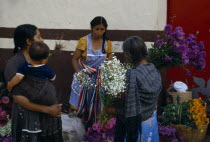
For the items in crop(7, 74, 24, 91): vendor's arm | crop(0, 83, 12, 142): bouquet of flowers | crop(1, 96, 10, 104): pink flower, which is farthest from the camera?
crop(1, 96, 10, 104): pink flower

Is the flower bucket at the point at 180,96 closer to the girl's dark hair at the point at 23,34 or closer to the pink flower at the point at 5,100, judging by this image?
the pink flower at the point at 5,100

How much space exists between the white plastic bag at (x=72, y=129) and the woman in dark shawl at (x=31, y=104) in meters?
1.37

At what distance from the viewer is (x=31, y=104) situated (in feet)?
8.78

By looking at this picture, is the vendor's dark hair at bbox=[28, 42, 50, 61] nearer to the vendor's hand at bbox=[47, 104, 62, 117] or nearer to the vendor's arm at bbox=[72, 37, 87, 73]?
the vendor's hand at bbox=[47, 104, 62, 117]

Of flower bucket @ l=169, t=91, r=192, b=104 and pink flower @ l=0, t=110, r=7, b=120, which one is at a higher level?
flower bucket @ l=169, t=91, r=192, b=104

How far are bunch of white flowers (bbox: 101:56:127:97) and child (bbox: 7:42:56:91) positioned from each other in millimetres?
541

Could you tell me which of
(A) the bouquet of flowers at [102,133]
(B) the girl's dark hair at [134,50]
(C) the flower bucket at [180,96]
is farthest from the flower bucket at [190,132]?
(B) the girl's dark hair at [134,50]

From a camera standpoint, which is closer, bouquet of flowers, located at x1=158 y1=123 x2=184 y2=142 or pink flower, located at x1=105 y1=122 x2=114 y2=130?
pink flower, located at x1=105 y1=122 x2=114 y2=130

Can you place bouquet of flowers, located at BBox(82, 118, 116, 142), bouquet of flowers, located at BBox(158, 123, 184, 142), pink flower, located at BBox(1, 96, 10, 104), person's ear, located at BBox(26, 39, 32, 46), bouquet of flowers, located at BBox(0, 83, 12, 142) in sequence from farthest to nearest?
pink flower, located at BBox(1, 96, 10, 104) < bouquet of flowers, located at BBox(0, 83, 12, 142) < bouquet of flowers, located at BBox(158, 123, 184, 142) < bouquet of flowers, located at BBox(82, 118, 116, 142) < person's ear, located at BBox(26, 39, 32, 46)

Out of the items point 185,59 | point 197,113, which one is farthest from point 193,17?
point 197,113

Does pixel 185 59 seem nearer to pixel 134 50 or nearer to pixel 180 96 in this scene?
pixel 180 96

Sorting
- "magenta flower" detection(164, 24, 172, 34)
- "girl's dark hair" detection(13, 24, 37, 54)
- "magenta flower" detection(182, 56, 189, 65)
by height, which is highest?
"magenta flower" detection(164, 24, 172, 34)

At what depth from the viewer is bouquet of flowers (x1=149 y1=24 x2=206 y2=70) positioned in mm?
4344

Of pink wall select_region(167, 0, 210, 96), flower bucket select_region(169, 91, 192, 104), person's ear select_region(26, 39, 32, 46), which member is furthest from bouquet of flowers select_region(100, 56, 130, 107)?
pink wall select_region(167, 0, 210, 96)
